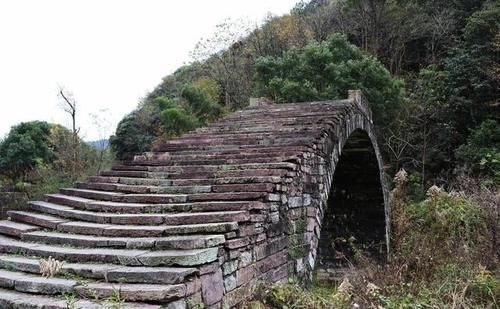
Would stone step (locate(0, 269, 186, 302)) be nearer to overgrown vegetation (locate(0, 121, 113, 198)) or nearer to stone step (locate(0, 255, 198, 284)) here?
stone step (locate(0, 255, 198, 284))

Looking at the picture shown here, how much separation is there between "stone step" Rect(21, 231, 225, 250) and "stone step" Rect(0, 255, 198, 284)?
1.10 ft

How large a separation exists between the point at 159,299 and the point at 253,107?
726 cm

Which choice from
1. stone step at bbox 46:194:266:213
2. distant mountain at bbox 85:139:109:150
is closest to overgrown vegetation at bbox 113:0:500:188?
distant mountain at bbox 85:139:109:150

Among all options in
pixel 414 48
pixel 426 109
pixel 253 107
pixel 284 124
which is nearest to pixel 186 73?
pixel 414 48

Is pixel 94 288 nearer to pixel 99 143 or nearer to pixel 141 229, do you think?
pixel 141 229

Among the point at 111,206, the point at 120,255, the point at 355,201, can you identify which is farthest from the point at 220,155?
the point at 355,201

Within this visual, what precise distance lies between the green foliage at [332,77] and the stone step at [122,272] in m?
13.6

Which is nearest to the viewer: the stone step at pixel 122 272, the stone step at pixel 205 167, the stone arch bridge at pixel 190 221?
the stone step at pixel 122 272

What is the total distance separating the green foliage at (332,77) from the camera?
16.8m

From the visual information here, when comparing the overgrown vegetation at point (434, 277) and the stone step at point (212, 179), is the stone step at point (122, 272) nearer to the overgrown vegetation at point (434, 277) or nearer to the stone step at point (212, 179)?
the overgrown vegetation at point (434, 277)

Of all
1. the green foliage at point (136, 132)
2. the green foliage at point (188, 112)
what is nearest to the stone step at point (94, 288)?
the green foliage at point (188, 112)

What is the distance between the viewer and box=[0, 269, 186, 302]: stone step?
10.7ft

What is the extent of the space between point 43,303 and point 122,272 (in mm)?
591

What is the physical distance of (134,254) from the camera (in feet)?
12.9
